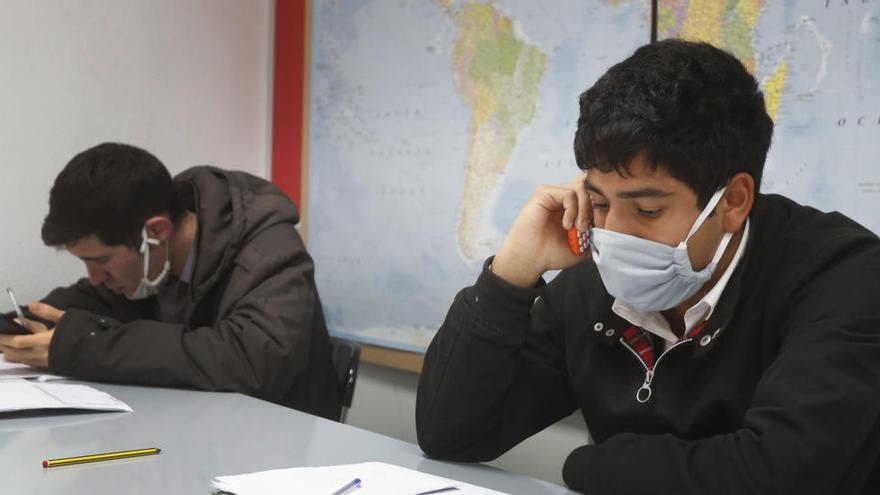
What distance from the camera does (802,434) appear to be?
3.40 ft

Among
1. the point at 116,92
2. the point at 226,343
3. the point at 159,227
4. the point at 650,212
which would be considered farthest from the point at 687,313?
the point at 116,92

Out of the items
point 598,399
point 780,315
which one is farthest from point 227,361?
point 780,315

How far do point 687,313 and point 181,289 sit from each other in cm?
145

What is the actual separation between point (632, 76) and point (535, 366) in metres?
0.53

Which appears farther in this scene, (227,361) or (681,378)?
(227,361)

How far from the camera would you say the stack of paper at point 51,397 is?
1574 mm

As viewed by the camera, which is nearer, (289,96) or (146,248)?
(146,248)

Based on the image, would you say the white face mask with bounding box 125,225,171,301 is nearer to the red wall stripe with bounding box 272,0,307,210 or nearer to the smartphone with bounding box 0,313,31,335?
the smartphone with bounding box 0,313,31,335

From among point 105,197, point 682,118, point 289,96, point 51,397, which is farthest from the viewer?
point 289,96

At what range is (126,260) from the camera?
7.11 ft

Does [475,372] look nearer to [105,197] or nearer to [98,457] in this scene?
[98,457]

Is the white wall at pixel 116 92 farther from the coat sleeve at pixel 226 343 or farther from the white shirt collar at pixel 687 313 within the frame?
the white shirt collar at pixel 687 313

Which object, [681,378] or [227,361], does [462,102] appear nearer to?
[227,361]

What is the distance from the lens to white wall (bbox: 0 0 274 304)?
2525 millimetres
